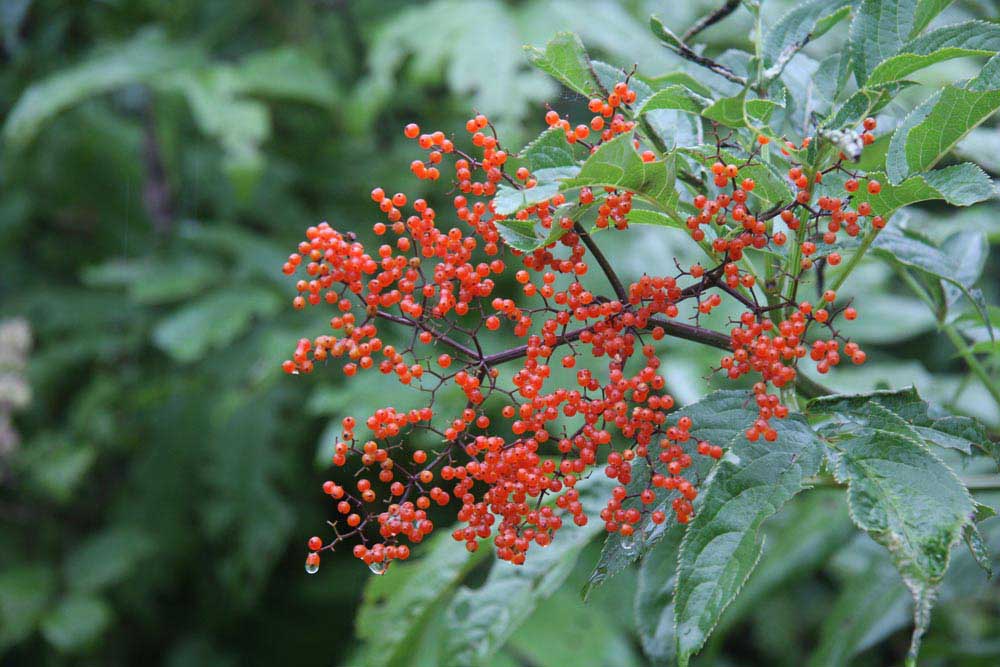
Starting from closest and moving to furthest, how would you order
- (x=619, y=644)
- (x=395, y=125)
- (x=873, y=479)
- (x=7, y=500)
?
(x=873, y=479) < (x=619, y=644) < (x=7, y=500) < (x=395, y=125)

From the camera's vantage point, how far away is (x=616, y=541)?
3.37ft

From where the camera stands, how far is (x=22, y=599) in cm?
297

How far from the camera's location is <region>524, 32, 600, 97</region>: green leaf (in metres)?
0.99

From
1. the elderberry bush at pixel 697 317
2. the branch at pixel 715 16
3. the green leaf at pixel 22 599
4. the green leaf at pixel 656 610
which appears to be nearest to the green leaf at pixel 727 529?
the elderberry bush at pixel 697 317

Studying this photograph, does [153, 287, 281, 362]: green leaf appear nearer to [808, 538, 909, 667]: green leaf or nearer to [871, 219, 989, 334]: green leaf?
[808, 538, 909, 667]: green leaf

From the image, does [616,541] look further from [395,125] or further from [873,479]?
[395,125]

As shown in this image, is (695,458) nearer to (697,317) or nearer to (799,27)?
(697,317)

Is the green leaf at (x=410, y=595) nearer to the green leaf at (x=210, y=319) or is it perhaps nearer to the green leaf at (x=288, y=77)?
the green leaf at (x=210, y=319)

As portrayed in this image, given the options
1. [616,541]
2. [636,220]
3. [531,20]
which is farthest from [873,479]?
[531,20]

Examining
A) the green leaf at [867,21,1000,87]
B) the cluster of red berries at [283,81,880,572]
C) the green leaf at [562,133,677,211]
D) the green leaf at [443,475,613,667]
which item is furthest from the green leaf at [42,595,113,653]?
the green leaf at [867,21,1000,87]

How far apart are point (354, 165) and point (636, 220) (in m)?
2.61

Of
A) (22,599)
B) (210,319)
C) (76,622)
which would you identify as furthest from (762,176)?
(22,599)

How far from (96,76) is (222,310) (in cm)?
98

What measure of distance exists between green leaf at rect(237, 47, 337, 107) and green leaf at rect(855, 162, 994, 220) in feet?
8.34
